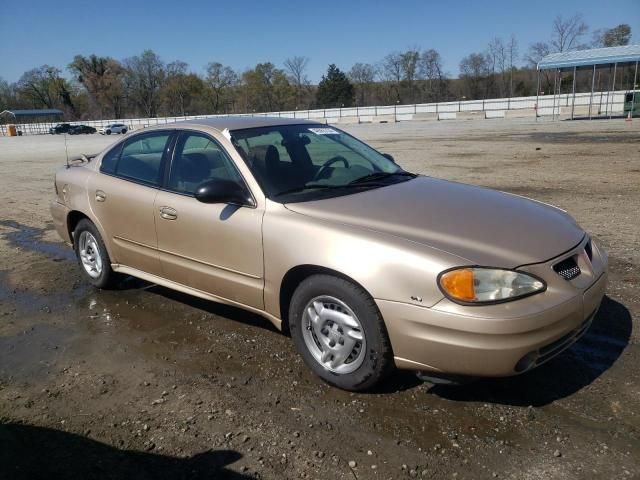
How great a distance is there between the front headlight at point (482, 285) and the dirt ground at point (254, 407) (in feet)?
2.43

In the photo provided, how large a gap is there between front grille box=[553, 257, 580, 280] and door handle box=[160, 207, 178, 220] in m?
2.67

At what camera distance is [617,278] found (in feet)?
16.0

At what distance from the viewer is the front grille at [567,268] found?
294cm

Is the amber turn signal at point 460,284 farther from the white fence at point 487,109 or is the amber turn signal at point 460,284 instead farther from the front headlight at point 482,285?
the white fence at point 487,109

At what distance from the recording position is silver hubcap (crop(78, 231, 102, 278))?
5109 millimetres

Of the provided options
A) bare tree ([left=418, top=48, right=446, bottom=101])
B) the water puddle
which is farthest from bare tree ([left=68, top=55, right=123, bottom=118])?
the water puddle

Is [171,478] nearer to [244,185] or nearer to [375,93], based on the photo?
[244,185]

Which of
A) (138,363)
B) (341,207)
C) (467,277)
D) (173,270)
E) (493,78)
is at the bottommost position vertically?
(138,363)

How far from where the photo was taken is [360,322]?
117 inches

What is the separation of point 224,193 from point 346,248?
3.36 ft

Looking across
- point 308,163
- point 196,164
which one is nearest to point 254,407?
point 308,163

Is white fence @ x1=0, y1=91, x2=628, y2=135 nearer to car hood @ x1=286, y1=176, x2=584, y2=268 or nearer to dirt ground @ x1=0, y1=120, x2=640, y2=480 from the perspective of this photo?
dirt ground @ x1=0, y1=120, x2=640, y2=480

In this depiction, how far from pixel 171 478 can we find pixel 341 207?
182 centimetres

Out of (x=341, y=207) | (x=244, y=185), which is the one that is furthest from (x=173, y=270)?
(x=341, y=207)
